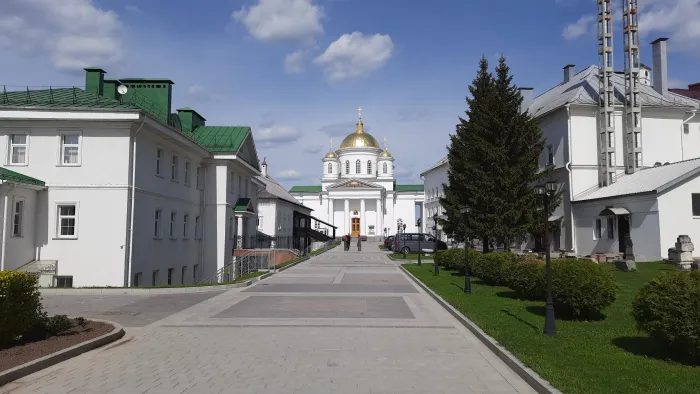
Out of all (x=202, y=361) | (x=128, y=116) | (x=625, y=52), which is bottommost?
(x=202, y=361)

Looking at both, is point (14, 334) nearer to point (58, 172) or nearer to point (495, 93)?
point (58, 172)

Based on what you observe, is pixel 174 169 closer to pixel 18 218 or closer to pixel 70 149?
pixel 70 149

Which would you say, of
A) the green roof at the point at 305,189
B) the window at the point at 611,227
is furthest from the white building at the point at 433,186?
the window at the point at 611,227

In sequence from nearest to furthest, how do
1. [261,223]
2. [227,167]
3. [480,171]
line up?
[480,171] < [227,167] < [261,223]

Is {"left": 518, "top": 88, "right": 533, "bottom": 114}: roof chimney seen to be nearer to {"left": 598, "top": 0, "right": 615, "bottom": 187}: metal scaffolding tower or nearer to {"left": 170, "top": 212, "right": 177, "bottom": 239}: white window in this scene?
{"left": 598, "top": 0, "right": 615, "bottom": 187}: metal scaffolding tower

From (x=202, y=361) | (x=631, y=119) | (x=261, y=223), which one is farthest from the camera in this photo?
(x=261, y=223)

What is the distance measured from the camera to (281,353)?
29.3 ft

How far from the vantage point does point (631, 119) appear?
122 ft

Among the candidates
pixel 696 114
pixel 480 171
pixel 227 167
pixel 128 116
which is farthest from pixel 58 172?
pixel 696 114

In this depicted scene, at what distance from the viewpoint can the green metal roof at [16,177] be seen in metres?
18.8

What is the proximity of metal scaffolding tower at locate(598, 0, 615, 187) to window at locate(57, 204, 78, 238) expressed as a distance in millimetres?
32086

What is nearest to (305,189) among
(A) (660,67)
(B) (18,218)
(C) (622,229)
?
(A) (660,67)

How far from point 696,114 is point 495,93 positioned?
2041cm

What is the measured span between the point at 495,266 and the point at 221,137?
20.5m
